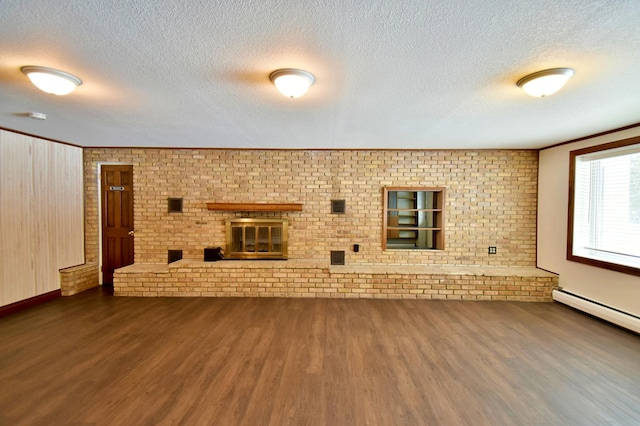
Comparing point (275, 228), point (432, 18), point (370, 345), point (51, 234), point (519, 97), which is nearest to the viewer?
point (432, 18)

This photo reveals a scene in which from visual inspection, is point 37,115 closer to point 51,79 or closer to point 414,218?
point 51,79

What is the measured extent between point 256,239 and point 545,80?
13.2ft

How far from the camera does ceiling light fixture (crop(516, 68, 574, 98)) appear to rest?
179cm

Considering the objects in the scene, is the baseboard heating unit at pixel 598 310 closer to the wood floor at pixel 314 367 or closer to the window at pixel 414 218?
the wood floor at pixel 314 367

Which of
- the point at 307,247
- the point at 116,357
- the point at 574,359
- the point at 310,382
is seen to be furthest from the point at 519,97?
the point at 116,357

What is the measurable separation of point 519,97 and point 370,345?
106 inches

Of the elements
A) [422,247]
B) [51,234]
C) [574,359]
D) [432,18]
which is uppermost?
[432,18]

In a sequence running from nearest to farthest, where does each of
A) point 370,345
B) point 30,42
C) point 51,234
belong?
point 30,42 → point 370,345 → point 51,234

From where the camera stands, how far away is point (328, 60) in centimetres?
170

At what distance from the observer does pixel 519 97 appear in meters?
2.28

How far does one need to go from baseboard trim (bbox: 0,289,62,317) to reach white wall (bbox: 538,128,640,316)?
765cm

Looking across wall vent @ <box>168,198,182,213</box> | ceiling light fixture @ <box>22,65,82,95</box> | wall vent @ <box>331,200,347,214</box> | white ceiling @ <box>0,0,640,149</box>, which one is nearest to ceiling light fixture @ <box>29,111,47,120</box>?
white ceiling @ <box>0,0,640,149</box>

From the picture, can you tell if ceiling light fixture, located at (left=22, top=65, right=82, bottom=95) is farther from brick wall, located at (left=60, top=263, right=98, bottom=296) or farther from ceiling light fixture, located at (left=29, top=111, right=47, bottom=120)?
brick wall, located at (left=60, top=263, right=98, bottom=296)

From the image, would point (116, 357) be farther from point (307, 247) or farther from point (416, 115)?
point (416, 115)
